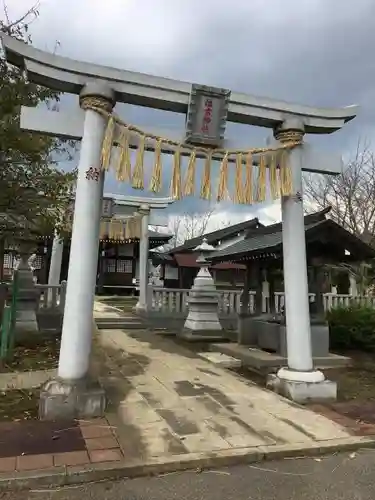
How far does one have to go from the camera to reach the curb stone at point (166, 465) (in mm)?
3328

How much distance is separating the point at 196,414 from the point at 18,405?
6.97 feet

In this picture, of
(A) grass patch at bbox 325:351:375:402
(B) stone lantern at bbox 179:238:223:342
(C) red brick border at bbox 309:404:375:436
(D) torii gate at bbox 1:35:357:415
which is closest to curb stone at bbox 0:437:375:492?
(C) red brick border at bbox 309:404:375:436

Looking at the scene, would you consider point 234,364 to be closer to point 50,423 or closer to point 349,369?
point 349,369

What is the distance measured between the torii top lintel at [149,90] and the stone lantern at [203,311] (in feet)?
21.1

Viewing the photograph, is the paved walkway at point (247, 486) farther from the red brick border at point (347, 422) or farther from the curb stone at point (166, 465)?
the red brick border at point (347, 422)

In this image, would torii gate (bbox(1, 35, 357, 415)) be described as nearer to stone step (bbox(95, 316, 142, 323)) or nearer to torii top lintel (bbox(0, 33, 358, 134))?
torii top lintel (bbox(0, 33, 358, 134))

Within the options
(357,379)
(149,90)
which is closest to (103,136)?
(149,90)

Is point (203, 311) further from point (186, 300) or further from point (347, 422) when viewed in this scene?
point (347, 422)

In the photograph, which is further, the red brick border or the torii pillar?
the torii pillar

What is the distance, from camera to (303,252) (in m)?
6.07

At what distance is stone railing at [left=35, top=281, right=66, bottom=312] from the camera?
11938 millimetres

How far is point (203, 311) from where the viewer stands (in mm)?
11891

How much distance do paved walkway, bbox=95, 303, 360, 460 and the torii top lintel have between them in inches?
152

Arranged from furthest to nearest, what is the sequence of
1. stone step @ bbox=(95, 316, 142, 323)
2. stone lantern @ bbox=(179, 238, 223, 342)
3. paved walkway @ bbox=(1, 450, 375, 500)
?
stone step @ bbox=(95, 316, 142, 323)
stone lantern @ bbox=(179, 238, 223, 342)
paved walkway @ bbox=(1, 450, 375, 500)
